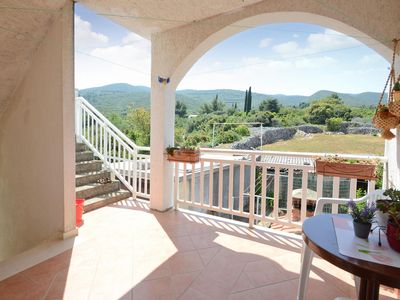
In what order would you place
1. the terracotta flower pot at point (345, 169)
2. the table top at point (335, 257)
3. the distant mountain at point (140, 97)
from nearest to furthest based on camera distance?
the table top at point (335, 257)
the terracotta flower pot at point (345, 169)
the distant mountain at point (140, 97)

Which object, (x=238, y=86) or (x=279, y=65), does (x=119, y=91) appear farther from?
(x=279, y=65)

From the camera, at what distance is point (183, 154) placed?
11.1ft

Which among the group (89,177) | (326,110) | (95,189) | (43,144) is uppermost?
(326,110)

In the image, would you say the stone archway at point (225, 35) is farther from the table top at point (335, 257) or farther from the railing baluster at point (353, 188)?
the table top at point (335, 257)

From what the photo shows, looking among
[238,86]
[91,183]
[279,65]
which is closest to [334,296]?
[91,183]

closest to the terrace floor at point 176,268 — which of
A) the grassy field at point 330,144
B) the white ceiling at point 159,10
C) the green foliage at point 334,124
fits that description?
the grassy field at point 330,144

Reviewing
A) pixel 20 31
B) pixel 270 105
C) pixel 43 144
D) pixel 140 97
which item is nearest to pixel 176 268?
pixel 43 144

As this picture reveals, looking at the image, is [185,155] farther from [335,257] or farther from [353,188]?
[335,257]

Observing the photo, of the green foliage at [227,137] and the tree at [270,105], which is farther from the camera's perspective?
the tree at [270,105]

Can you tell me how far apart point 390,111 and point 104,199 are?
3743 millimetres

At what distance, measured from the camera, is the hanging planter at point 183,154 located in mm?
3346

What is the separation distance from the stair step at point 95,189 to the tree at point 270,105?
261 inches

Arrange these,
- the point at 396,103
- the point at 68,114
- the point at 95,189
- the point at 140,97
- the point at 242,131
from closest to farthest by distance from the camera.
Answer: the point at 396,103 < the point at 68,114 < the point at 95,189 < the point at 242,131 < the point at 140,97

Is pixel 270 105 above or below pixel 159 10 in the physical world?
below
